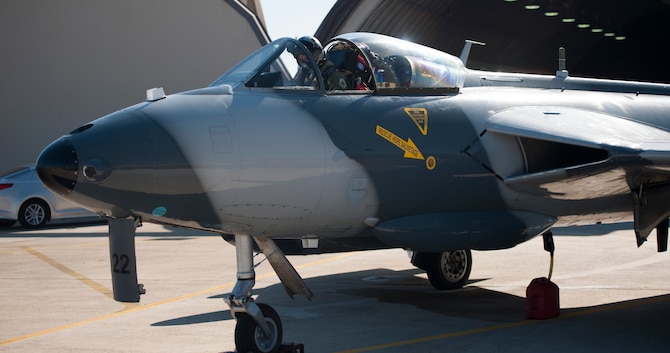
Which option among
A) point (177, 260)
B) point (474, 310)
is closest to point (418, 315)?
point (474, 310)

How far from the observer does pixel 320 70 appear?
8602 millimetres

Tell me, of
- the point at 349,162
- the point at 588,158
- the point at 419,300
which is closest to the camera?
the point at 349,162

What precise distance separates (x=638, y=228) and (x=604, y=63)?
37.0 m

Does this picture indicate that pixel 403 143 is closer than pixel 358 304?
Yes

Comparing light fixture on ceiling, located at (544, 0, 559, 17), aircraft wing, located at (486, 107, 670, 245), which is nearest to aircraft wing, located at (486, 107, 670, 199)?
aircraft wing, located at (486, 107, 670, 245)

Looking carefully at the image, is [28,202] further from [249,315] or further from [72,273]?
[249,315]

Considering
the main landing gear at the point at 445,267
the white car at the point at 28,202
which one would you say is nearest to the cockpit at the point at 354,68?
the main landing gear at the point at 445,267

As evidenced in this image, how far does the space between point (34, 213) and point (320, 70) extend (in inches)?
671

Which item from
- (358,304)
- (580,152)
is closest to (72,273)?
(358,304)

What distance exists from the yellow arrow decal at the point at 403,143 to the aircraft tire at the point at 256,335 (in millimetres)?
1899

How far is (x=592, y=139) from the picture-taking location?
8.27 metres

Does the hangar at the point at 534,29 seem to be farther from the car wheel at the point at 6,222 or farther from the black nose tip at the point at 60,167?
the black nose tip at the point at 60,167

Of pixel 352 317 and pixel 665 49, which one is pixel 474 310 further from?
pixel 665 49

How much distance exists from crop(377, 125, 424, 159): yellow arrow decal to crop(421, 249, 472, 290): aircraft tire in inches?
146
